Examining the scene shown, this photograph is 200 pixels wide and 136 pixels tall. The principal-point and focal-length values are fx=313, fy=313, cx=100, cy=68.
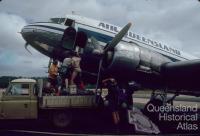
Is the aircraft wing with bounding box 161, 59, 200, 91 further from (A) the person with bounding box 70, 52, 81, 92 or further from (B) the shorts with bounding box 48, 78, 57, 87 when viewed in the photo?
(B) the shorts with bounding box 48, 78, 57, 87

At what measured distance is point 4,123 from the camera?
35.9 feet

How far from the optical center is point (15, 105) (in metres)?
9.85

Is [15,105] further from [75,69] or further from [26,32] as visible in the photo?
[26,32]

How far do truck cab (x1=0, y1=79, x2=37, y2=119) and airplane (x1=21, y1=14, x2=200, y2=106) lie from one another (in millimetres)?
2366

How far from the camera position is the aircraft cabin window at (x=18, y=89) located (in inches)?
402

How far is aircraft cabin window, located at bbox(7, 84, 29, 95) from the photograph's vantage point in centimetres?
1020

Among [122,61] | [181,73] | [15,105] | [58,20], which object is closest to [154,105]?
[181,73]

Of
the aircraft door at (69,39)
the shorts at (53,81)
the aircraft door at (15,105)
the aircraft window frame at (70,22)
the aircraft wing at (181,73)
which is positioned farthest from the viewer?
the aircraft window frame at (70,22)

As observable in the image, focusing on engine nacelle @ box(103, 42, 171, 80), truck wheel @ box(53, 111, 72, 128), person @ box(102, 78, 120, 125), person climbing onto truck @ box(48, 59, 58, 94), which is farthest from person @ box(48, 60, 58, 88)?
person @ box(102, 78, 120, 125)

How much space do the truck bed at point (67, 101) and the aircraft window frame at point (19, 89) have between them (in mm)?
636

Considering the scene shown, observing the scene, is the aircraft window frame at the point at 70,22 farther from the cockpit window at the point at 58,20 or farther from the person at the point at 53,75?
the person at the point at 53,75

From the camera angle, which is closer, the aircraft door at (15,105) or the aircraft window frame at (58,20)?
the aircraft door at (15,105)

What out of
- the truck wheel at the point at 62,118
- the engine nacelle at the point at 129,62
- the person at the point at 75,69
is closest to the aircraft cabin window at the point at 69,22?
the engine nacelle at the point at 129,62

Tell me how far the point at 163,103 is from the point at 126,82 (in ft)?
5.62
